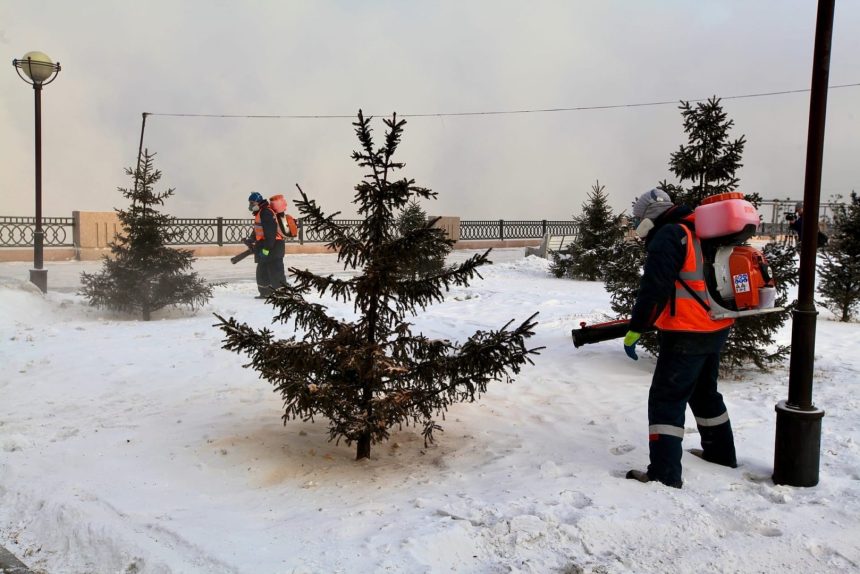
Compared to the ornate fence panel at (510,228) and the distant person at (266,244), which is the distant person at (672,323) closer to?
the distant person at (266,244)

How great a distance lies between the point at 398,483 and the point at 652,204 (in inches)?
90.6

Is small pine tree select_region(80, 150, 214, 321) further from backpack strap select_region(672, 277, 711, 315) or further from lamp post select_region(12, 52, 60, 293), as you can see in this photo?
backpack strap select_region(672, 277, 711, 315)

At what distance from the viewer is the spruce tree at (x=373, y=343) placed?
13.7 feet

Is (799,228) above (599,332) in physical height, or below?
above

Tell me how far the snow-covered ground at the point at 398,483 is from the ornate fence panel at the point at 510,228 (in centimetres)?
2366

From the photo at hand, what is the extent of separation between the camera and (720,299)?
392 centimetres

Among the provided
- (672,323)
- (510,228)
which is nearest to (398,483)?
(672,323)

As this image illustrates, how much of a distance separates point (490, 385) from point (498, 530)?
134 inches

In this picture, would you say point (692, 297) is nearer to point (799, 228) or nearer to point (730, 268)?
point (730, 268)

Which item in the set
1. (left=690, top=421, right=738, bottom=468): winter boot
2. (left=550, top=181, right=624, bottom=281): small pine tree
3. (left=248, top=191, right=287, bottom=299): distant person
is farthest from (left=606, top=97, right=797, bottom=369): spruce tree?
(left=550, top=181, right=624, bottom=281): small pine tree

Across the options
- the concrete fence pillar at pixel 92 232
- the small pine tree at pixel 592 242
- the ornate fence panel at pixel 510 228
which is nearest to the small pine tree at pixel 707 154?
the small pine tree at pixel 592 242

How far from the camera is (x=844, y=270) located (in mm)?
10367

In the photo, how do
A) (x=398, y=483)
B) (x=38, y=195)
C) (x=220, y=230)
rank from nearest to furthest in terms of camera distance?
1. (x=398, y=483)
2. (x=38, y=195)
3. (x=220, y=230)

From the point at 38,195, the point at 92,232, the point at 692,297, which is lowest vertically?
the point at 692,297
